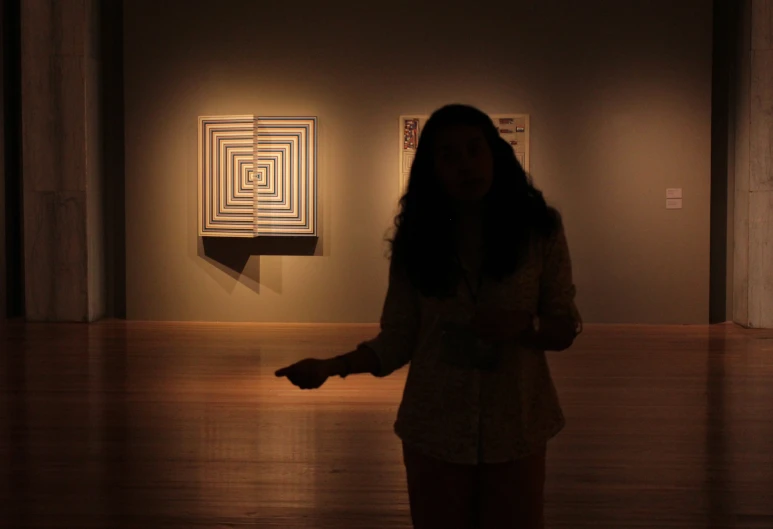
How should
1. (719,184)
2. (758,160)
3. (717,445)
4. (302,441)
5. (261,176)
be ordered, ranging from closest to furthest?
(717,445) → (302,441) → (758,160) → (261,176) → (719,184)

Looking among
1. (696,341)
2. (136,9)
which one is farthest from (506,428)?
(136,9)

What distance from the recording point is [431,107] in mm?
10922

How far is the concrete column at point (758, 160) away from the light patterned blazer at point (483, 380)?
28.9ft

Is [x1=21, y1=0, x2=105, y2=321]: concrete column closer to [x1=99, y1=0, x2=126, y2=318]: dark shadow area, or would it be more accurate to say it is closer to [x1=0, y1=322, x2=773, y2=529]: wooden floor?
[x1=99, y1=0, x2=126, y2=318]: dark shadow area

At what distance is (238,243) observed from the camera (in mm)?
11172

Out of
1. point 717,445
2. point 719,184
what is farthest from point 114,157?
point 717,445

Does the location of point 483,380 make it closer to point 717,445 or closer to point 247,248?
point 717,445

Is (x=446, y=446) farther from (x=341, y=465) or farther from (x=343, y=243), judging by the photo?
(x=343, y=243)

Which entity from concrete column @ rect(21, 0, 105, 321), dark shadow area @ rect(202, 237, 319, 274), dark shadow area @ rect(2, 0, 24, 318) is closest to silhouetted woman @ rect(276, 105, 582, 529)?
dark shadow area @ rect(202, 237, 319, 274)

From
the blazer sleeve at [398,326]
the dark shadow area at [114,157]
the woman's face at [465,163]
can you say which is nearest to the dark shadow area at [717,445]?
the blazer sleeve at [398,326]

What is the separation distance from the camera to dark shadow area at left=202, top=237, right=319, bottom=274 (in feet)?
36.3

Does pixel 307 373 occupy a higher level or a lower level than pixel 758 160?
lower

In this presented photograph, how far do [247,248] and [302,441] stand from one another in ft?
19.9

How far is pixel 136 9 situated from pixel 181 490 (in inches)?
319
